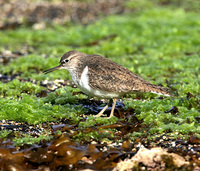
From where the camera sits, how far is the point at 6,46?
1576cm

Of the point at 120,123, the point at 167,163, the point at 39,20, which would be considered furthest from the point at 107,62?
the point at 39,20

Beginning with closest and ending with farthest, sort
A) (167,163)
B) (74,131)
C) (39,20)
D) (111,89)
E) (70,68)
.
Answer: (167,163) < (74,131) < (111,89) < (70,68) < (39,20)

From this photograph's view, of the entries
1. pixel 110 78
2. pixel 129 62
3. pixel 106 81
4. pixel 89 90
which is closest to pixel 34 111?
pixel 89 90

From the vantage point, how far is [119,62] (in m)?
12.3

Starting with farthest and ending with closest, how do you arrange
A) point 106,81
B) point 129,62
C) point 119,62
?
1. point 129,62
2. point 119,62
3. point 106,81

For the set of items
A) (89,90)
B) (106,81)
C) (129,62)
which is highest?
(106,81)

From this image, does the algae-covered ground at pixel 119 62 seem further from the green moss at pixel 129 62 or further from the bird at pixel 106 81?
the bird at pixel 106 81

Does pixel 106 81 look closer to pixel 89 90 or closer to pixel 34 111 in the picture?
pixel 89 90

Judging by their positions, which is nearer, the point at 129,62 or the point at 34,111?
the point at 34,111

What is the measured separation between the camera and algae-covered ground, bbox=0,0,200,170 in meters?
6.82

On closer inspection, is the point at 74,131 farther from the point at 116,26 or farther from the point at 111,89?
the point at 116,26

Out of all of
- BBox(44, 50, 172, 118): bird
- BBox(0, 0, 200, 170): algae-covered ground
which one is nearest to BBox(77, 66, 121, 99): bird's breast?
BBox(44, 50, 172, 118): bird

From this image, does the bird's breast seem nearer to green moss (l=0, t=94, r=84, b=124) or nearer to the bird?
the bird

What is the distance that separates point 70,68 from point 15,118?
5.63 feet
